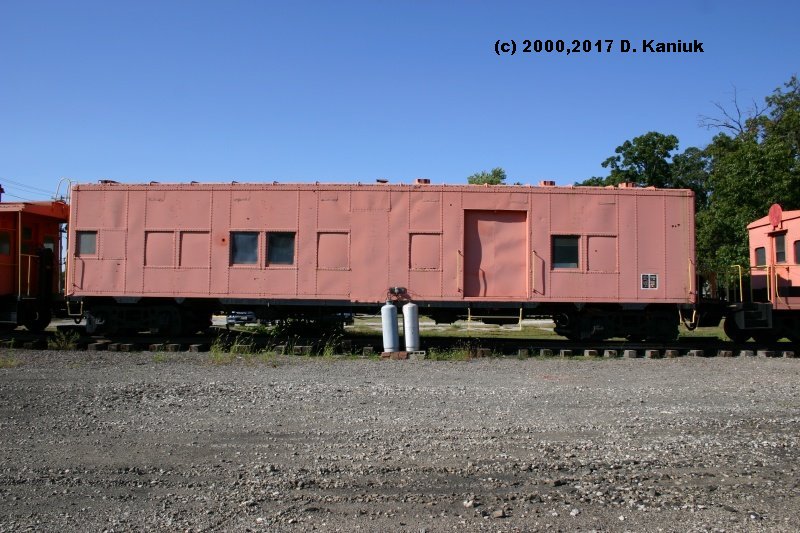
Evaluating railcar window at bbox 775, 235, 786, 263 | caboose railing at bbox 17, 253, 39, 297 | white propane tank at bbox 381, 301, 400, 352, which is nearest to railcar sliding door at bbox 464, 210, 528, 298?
white propane tank at bbox 381, 301, 400, 352

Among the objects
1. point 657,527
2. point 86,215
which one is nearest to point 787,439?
point 657,527

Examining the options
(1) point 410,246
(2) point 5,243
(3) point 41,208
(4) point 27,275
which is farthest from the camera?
(3) point 41,208

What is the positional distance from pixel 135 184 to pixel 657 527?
1340 cm

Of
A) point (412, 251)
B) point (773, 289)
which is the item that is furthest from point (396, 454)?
point (773, 289)

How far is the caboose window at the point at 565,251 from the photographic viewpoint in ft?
44.5

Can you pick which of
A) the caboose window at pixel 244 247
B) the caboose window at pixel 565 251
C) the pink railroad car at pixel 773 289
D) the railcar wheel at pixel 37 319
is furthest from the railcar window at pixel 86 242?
the pink railroad car at pixel 773 289

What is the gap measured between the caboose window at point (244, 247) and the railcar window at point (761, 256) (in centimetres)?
1292

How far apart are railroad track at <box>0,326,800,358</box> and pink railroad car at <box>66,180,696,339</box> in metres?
0.71

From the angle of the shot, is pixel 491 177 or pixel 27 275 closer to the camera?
pixel 27 275

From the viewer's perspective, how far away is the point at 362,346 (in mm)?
14086

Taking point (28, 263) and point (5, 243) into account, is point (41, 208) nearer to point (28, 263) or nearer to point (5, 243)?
point (5, 243)

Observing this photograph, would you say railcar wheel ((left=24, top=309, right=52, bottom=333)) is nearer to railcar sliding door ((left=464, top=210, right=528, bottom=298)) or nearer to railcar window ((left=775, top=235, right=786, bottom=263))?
railcar sliding door ((left=464, top=210, right=528, bottom=298))

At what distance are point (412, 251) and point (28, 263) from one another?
971cm

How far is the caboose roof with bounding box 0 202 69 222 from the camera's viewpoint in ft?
48.2
